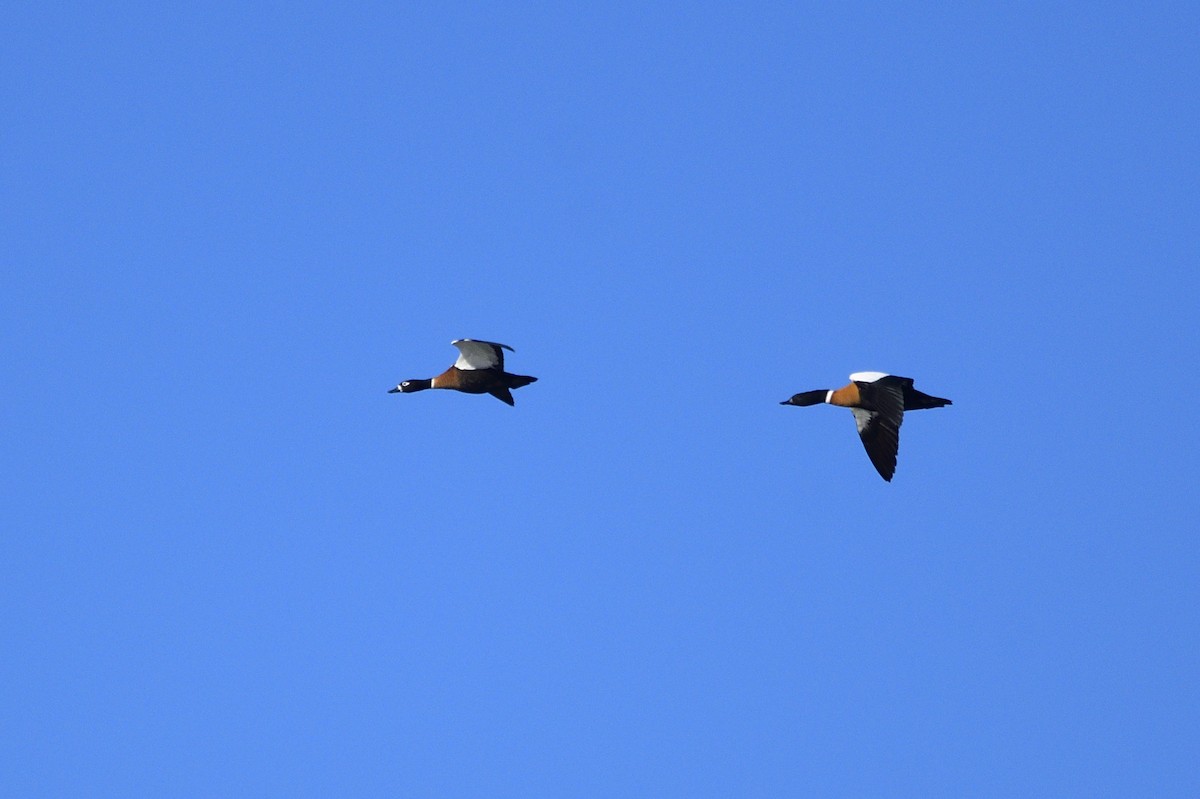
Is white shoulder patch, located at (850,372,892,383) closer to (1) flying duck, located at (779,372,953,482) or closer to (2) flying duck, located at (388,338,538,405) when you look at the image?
(1) flying duck, located at (779,372,953,482)

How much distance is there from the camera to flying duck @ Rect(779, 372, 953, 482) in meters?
43.3

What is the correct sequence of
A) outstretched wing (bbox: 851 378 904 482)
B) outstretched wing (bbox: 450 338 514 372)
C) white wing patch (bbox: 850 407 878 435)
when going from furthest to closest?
outstretched wing (bbox: 450 338 514 372), white wing patch (bbox: 850 407 878 435), outstretched wing (bbox: 851 378 904 482)

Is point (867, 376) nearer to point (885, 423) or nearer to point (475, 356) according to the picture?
point (885, 423)

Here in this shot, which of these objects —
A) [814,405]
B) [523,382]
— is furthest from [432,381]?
[814,405]

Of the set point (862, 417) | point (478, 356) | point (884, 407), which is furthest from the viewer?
point (478, 356)

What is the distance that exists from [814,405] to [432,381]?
10424 millimetres

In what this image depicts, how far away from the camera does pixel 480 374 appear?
1855 inches

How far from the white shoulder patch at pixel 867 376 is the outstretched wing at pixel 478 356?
8.99 meters

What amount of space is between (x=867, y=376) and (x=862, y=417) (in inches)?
46.0

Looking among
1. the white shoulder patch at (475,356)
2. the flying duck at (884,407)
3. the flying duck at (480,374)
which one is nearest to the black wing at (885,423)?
the flying duck at (884,407)

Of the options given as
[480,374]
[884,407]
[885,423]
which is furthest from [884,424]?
[480,374]

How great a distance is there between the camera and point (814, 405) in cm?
4612

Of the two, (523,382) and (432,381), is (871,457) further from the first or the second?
(432,381)

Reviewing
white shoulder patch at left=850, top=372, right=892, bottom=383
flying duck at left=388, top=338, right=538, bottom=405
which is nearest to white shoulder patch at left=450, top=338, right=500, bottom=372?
flying duck at left=388, top=338, right=538, bottom=405
